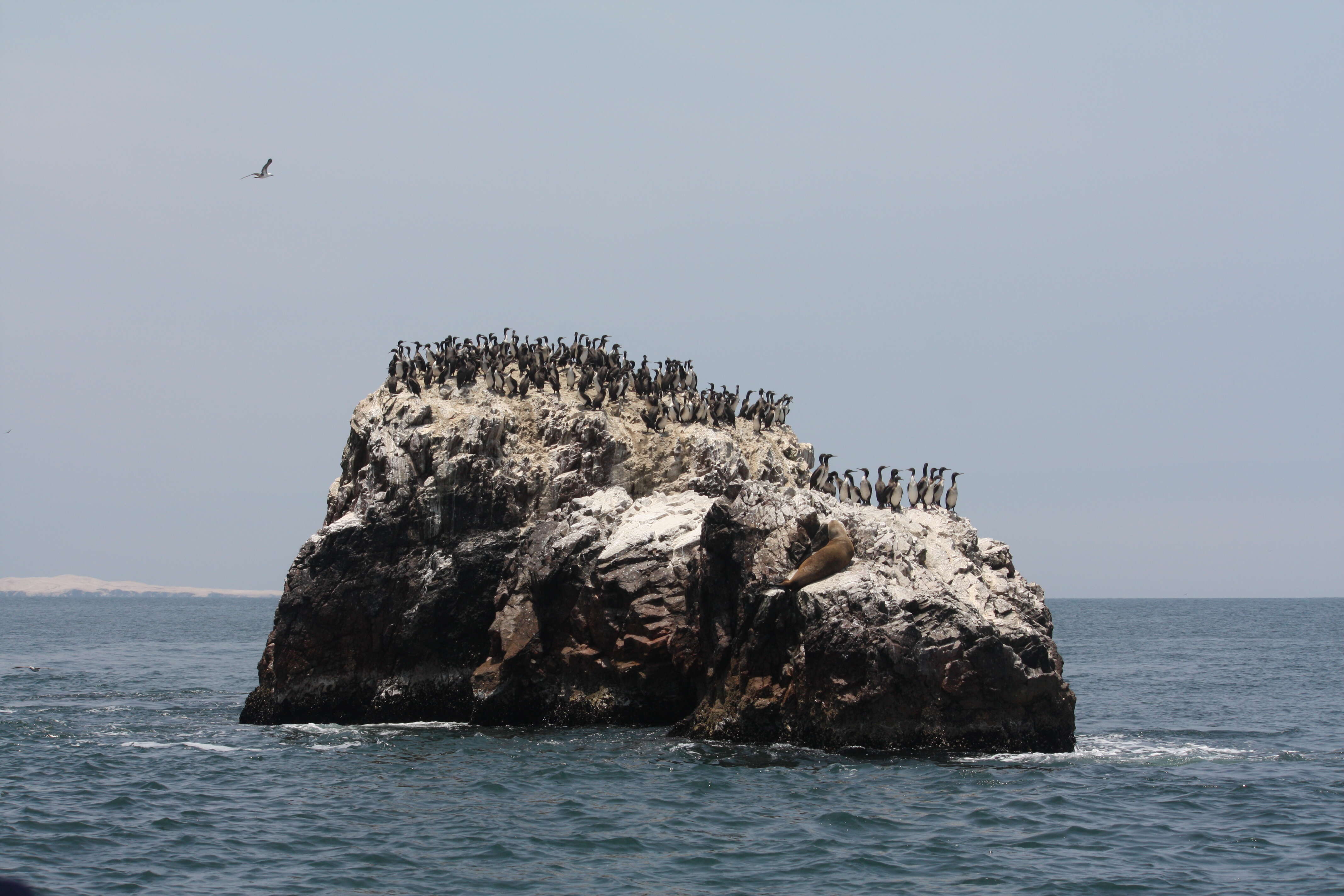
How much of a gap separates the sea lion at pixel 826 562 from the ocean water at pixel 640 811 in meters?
3.43

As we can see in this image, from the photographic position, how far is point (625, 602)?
99.0 ft

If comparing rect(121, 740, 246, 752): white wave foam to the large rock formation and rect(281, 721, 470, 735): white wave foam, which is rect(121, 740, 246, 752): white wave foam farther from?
the large rock formation

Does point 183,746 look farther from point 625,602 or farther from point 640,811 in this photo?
point 640,811

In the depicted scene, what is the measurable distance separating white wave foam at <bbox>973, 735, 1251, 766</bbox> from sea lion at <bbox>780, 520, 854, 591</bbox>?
473 centimetres

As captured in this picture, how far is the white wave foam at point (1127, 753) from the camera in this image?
25156mm

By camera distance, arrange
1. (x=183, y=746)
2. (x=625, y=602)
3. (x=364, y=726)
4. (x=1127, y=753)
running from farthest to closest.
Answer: (x=364, y=726) < (x=625, y=602) < (x=183, y=746) < (x=1127, y=753)

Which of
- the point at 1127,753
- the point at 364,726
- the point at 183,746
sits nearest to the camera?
the point at 1127,753

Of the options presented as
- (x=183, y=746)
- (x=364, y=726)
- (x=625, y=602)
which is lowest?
(x=183, y=746)

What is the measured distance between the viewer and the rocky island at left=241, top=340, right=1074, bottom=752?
2516cm

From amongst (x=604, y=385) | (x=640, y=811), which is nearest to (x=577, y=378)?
(x=604, y=385)

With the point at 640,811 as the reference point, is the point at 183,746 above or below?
below

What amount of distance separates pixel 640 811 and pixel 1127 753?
11787mm

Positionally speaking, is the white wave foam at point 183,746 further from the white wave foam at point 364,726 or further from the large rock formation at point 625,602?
the large rock formation at point 625,602

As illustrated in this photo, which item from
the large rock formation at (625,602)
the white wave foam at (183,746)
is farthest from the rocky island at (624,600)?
the white wave foam at (183,746)
